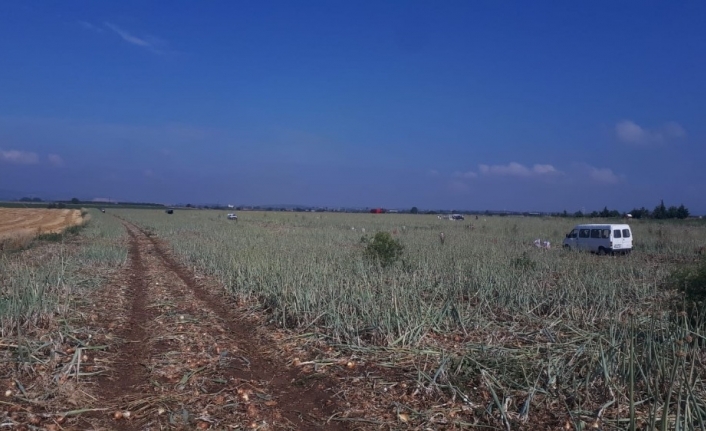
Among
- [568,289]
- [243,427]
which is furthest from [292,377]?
[568,289]

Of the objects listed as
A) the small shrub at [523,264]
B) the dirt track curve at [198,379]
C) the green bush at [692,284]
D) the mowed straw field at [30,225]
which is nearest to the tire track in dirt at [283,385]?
the dirt track curve at [198,379]

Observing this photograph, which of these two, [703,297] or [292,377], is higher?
[703,297]

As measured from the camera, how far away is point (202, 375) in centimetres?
601

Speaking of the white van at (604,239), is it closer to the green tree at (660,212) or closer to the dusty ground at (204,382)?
the dusty ground at (204,382)

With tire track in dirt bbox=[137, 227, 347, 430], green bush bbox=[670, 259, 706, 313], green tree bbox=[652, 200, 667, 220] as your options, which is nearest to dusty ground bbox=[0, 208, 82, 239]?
tire track in dirt bbox=[137, 227, 347, 430]

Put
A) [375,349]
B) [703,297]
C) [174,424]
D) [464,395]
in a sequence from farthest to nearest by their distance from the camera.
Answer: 1. [703,297]
2. [375,349]
3. [464,395]
4. [174,424]

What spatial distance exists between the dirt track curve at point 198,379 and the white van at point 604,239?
61.5 ft

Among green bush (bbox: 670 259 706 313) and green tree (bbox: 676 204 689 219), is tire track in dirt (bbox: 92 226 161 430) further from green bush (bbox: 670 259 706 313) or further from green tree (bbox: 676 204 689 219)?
green tree (bbox: 676 204 689 219)

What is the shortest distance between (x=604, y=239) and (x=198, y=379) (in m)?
21.7

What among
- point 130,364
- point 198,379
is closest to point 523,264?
point 198,379

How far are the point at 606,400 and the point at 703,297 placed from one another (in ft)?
12.7

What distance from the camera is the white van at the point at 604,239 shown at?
23.6 metres

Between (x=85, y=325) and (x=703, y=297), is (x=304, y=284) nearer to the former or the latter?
(x=85, y=325)

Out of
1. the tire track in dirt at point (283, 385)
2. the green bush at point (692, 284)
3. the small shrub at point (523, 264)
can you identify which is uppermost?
the green bush at point (692, 284)
